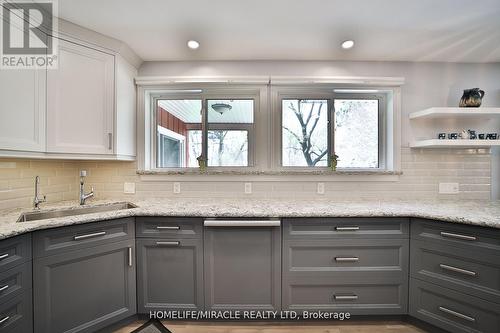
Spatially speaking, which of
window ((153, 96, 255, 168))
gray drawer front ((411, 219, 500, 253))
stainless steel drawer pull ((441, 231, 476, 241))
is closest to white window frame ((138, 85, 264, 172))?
window ((153, 96, 255, 168))

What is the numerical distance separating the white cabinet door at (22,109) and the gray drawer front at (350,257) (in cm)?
188

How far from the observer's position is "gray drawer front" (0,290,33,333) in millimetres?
1100

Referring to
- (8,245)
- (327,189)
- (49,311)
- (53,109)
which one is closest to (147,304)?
(49,311)

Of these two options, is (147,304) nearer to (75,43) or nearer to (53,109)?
(53,109)

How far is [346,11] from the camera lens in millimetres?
1481

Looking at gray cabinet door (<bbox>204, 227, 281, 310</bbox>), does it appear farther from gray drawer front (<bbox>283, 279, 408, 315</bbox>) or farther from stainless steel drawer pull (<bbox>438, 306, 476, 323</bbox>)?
stainless steel drawer pull (<bbox>438, 306, 476, 323</bbox>)

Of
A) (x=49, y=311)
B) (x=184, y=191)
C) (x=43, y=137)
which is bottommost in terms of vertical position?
(x=49, y=311)

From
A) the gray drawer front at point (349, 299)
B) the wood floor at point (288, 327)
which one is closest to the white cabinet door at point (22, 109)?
the wood floor at point (288, 327)

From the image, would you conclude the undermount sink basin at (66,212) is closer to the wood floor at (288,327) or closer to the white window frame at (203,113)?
the white window frame at (203,113)

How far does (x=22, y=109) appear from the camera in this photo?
53.7 inches

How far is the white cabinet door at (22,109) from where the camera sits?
1.29m

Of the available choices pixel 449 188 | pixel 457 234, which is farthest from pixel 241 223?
pixel 449 188

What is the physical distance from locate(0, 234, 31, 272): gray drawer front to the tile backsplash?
3.03ft

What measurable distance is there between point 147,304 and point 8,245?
93 cm
